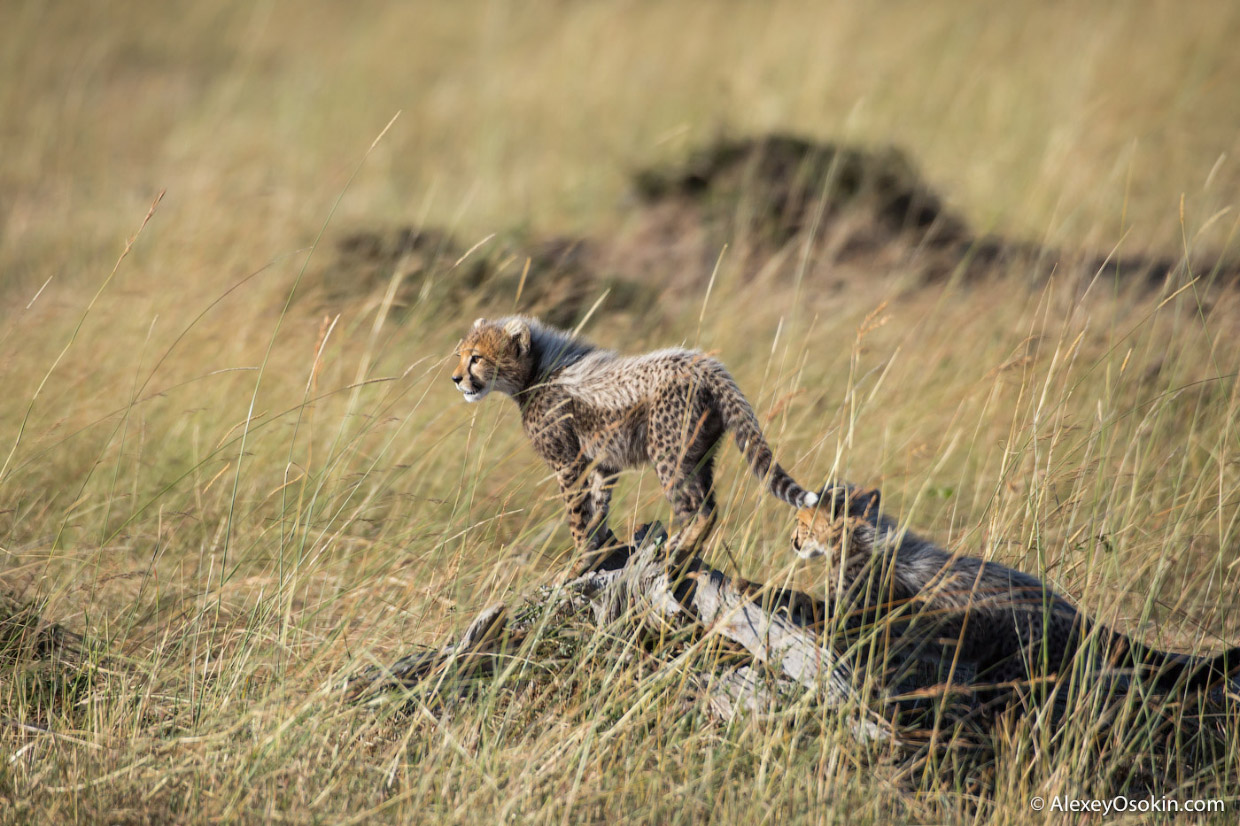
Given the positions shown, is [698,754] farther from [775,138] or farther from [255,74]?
[255,74]

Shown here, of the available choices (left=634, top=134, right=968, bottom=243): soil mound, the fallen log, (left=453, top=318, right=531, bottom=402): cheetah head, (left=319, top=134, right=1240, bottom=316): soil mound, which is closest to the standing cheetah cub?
(left=453, top=318, right=531, bottom=402): cheetah head

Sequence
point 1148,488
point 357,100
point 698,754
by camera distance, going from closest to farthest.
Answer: point 698,754 → point 1148,488 → point 357,100

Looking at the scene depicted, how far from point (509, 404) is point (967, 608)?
2.22 m

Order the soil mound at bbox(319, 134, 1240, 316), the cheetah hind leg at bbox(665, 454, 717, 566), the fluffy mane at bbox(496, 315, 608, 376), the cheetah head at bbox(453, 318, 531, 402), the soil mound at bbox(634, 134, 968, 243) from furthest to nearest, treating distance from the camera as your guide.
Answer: the soil mound at bbox(634, 134, 968, 243)
the soil mound at bbox(319, 134, 1240, 316)
the fluffy mane at bbox(496, 315, 608, 376)
the cheetah head at bbox(453, 318, 531, 402)
the cheetah hind leg at bbox(665, 454, 717, 566)

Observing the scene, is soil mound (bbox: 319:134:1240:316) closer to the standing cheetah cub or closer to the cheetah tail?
the standing cheetah cub

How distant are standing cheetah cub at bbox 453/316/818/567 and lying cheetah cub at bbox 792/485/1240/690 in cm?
32

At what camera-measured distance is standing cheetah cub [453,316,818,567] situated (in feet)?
9.78

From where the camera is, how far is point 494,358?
10.7ft

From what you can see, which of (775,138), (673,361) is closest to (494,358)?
(673,361)

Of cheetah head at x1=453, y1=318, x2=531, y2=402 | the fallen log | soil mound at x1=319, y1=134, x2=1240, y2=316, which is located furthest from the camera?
soil mound at x1=319, y1=134, x2=1240, y2=316

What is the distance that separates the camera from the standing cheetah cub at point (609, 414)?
2982 mm

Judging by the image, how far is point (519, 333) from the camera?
328 cm

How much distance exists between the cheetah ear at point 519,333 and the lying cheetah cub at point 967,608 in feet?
3.31

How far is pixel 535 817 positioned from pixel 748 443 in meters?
1.15
